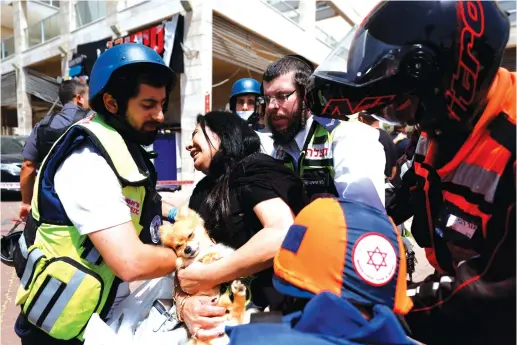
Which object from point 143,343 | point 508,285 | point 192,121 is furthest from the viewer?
point 192,121

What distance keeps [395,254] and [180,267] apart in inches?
40.4

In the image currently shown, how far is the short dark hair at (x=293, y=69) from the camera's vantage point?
7.54ft

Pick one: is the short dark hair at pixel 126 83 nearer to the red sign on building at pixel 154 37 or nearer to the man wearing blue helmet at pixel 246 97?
the man wearing blue helmet at pixel 246 97

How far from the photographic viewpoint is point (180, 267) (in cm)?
175

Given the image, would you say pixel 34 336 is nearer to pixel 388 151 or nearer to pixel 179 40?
pixel 388 151

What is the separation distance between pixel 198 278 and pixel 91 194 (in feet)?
1.90

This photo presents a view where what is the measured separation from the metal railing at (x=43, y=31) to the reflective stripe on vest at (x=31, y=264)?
18350mm

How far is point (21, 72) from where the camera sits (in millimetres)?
18828

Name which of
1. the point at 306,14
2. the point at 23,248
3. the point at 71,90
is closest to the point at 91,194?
the point at 23,248

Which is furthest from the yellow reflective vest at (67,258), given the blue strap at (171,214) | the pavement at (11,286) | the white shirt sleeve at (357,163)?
the pavement at (11,286)

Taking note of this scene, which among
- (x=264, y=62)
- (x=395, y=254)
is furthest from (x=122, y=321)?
(x=264, y=62)

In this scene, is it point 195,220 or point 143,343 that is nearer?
point 143,343

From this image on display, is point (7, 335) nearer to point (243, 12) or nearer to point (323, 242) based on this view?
point (323, 242)

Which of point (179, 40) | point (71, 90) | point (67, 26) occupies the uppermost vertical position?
point (67, 26)
